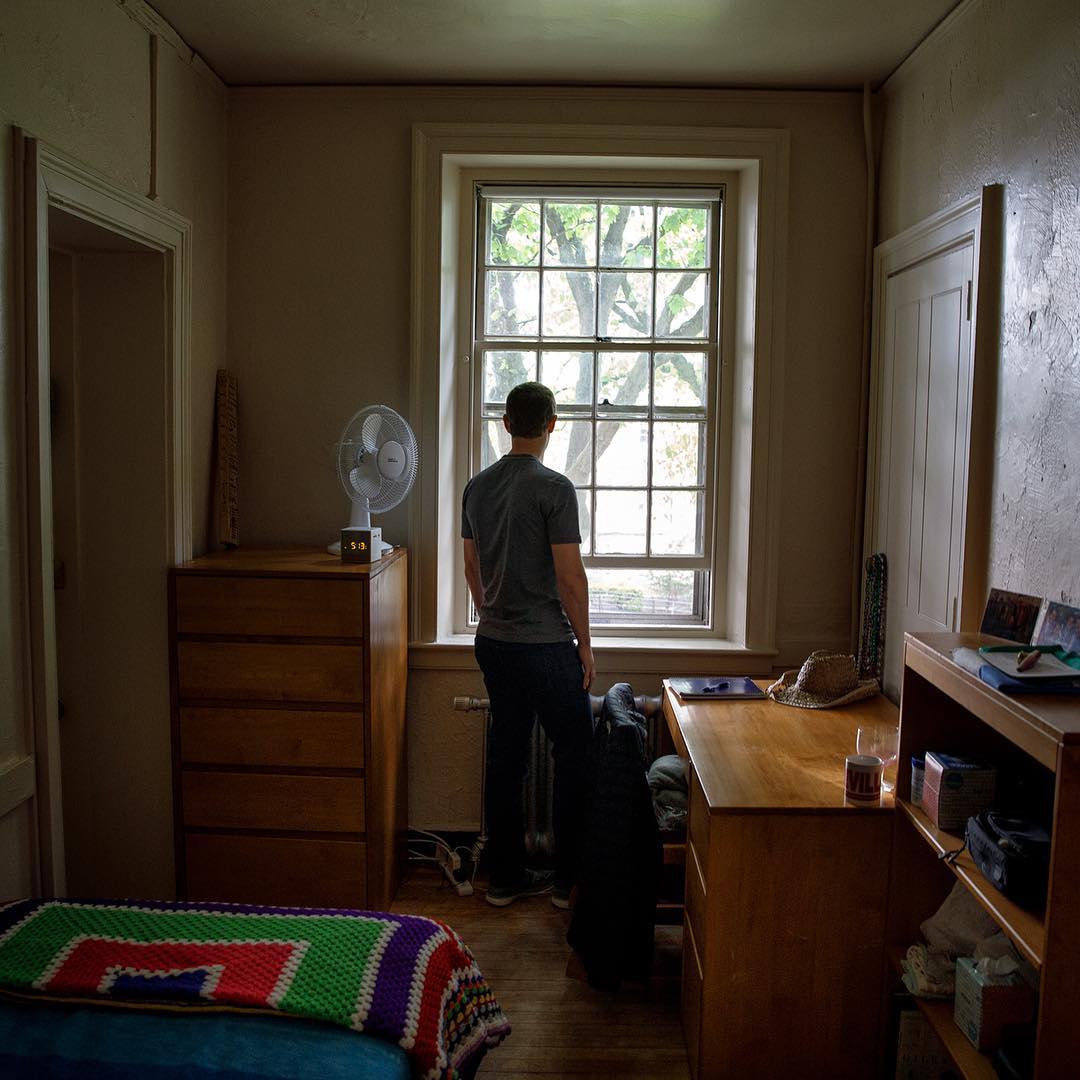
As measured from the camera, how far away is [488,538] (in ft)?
10.7

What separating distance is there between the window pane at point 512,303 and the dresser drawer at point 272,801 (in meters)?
1.82

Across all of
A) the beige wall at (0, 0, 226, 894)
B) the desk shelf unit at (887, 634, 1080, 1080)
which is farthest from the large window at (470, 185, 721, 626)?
the desk shelf unit at (887, 634, 1080, 1080)

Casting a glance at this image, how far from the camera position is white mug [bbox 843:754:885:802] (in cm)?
231

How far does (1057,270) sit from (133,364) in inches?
105

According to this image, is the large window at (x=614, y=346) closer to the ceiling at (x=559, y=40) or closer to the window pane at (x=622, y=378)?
the window pane at (x=622, y=378)

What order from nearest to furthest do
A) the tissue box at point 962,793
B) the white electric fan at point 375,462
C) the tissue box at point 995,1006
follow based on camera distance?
the tissue box at point 995,1006 < the tissue box at point 962,793 < the white electric fan at point 375,462

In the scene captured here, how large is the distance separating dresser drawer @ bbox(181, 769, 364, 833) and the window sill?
0.65 metres

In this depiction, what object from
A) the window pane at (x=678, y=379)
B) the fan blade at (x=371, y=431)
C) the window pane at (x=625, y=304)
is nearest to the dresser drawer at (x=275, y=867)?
the fan blade at (x=371, y=431)

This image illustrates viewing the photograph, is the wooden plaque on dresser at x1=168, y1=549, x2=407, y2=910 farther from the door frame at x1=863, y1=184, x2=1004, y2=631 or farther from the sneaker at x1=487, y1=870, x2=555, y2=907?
the door frame at x1=863, y1=184, x2=1004, y2=631

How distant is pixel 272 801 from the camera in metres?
3.25

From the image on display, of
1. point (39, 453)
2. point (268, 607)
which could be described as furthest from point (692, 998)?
point (39, 453)

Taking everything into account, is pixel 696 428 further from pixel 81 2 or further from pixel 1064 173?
pixel 81 2

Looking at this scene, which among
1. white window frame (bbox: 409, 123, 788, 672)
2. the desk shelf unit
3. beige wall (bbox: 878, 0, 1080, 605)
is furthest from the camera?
white window frame (bbox: 409, 123, 788, 672)

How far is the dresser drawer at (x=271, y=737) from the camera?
10.6ft
